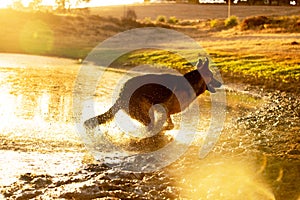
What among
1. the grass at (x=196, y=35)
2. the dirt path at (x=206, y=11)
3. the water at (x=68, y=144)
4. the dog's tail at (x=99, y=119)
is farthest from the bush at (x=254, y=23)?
the dog's tail at (x=99, y=119)

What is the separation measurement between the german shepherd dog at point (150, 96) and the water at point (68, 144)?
0.81 meters

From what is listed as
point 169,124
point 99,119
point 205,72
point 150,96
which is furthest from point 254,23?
point 99,119

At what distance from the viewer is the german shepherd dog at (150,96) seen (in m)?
9.69

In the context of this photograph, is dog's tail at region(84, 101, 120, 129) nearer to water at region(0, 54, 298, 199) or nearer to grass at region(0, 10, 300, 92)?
water at region(0, 54, 298, 199)

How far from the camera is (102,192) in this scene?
22.3 ft

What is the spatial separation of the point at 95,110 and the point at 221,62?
43.6 ft

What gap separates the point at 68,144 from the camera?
950 cm

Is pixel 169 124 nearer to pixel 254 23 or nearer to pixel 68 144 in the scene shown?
pixel 68 144

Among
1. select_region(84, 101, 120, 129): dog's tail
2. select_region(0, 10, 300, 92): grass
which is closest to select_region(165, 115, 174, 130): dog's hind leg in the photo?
select_region(84, 101, 120, 129): dog's tail

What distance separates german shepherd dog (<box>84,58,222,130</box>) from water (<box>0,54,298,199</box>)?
2.67 feet

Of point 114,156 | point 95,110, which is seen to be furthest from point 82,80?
point 114,156

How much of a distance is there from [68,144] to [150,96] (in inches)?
73.1

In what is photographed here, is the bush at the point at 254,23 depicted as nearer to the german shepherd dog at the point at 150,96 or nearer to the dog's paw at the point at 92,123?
the german shepherd dog at the point at 150,96

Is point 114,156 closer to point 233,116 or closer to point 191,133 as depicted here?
point 191,133
